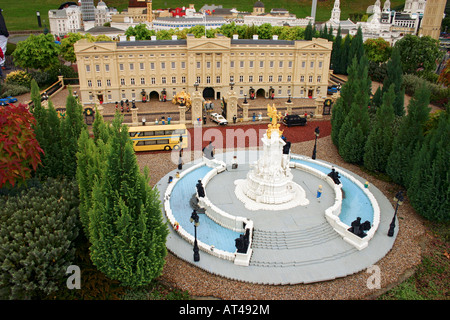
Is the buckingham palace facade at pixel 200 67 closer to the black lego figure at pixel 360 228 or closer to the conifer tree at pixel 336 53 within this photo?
the conifer tree at pixel 336 53

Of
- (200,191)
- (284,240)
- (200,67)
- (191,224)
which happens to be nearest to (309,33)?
(200,67)

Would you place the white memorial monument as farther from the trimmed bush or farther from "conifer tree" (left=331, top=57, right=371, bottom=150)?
the trimmed bush

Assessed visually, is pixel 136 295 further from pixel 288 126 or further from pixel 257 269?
pixel 288 126

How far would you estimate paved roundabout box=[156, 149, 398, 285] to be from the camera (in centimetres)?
2067

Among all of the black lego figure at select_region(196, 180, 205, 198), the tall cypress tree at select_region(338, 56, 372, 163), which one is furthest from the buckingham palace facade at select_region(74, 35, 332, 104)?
the black lego figure at select_region(196, 180, 205, 198)

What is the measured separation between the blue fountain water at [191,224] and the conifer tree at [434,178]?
13.3 m

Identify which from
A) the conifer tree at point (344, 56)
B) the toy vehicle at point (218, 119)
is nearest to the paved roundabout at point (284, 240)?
the toy vehicle at point (218, 119)

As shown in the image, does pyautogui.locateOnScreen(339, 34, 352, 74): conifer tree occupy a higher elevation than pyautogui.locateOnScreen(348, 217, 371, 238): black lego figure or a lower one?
higher

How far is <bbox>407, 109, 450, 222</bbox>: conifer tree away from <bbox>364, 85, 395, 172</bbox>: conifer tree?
5259 millimetres

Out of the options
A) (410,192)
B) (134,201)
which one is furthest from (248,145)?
(134,201)

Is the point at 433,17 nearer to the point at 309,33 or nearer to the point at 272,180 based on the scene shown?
the point at 309,33

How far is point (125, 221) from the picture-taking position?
1656 cm

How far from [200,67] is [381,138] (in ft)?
120

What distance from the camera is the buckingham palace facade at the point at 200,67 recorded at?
57.3 metres
